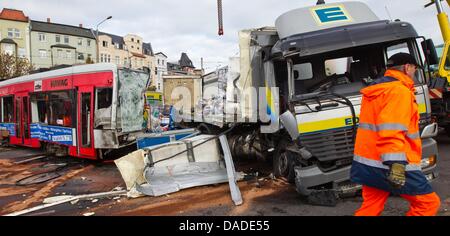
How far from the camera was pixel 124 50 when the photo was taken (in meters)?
66.1

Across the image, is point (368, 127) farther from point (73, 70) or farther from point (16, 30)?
point (16, 30)

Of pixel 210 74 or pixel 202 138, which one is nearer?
pixel 202 138

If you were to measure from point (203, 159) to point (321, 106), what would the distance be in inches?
108

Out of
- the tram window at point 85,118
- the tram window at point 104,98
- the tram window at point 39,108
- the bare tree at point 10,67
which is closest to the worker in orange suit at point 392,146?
the tram window at point 104,98

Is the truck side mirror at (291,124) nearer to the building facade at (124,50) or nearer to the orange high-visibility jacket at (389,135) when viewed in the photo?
the orange high-visibility jacket at (389,135)

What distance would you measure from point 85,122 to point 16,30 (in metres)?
49.8

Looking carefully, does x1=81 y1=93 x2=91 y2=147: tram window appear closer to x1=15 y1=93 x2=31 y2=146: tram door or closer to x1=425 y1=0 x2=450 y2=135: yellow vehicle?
x1=15 y1=93 x2=31 y2=146: tram door

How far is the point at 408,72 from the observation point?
10.2 ft

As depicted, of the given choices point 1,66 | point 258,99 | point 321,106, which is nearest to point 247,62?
point 258,99

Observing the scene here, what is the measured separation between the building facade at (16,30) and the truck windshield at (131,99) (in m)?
46.8

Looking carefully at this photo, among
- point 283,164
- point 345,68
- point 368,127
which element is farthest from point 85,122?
point 368,127
